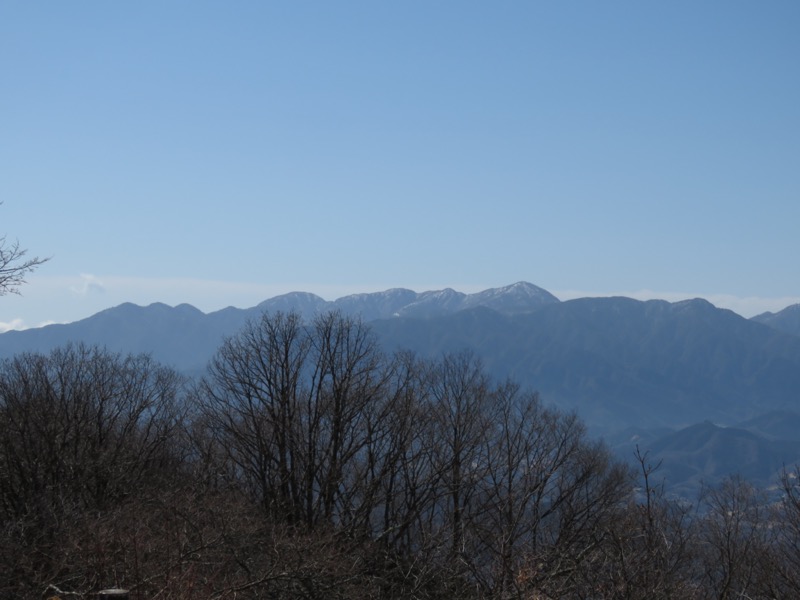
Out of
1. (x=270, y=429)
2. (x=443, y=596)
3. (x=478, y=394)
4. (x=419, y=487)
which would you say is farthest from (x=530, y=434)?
(x=443, y=596)

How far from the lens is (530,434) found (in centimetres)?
4588

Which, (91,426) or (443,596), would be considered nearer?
(443,596)

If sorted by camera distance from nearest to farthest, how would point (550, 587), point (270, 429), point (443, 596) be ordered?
point (550, 587) < point (443, 596) < point (270, 429)

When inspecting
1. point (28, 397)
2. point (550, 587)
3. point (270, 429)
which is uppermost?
point (28, 397)

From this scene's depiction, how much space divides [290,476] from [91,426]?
9287 millimetres

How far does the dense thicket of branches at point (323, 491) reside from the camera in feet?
69.8

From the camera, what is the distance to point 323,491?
3284 centimetres

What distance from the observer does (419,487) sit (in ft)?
123

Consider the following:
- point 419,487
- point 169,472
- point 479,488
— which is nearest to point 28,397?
point 169,472

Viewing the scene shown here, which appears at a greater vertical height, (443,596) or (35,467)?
(35,467)

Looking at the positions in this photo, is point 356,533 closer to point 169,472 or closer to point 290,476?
point 290,476

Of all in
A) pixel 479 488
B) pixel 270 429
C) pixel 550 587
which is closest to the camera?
pixel 550 587

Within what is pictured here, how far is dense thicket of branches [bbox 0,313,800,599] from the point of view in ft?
69.8

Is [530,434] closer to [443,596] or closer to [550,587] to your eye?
[443,596]
